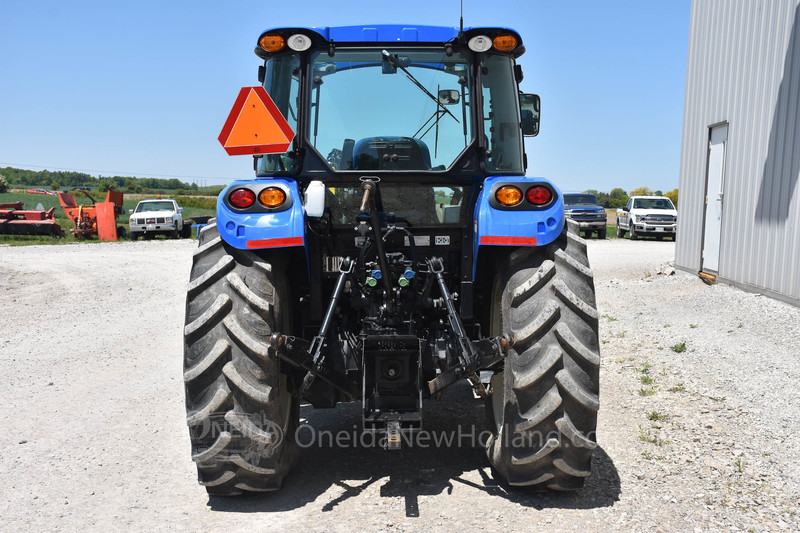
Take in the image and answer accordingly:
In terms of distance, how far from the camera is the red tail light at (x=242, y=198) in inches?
159

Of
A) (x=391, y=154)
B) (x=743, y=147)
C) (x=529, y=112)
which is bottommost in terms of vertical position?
(x=391, y=154)

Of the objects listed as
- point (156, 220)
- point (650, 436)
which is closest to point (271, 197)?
point (650, 436)

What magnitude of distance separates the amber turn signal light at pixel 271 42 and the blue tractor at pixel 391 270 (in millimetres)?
18

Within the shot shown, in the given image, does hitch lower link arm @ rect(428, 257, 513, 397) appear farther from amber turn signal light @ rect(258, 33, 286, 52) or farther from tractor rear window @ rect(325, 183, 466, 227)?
amber turn signal light @ rect(258, 33, 286, 52)

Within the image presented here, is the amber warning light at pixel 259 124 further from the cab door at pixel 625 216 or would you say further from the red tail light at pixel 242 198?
the cab door at pixel 625 216

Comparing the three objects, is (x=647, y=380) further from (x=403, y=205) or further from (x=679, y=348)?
(x=403, y=205)

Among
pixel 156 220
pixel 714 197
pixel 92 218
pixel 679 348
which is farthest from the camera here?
pixel 156 220

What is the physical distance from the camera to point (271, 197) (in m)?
4.04

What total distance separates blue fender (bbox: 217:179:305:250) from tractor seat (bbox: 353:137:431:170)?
24.2 inches

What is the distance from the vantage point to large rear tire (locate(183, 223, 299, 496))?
12.4 feet

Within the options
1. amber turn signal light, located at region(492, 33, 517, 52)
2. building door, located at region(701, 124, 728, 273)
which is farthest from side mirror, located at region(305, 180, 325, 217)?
building door, located at region(701, 124, 728, 273)

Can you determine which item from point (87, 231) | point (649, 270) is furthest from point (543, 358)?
point (87, 231)

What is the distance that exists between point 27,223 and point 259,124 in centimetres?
2382

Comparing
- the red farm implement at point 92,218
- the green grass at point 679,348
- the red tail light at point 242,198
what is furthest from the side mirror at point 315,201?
the red farm implement at point 92,218
